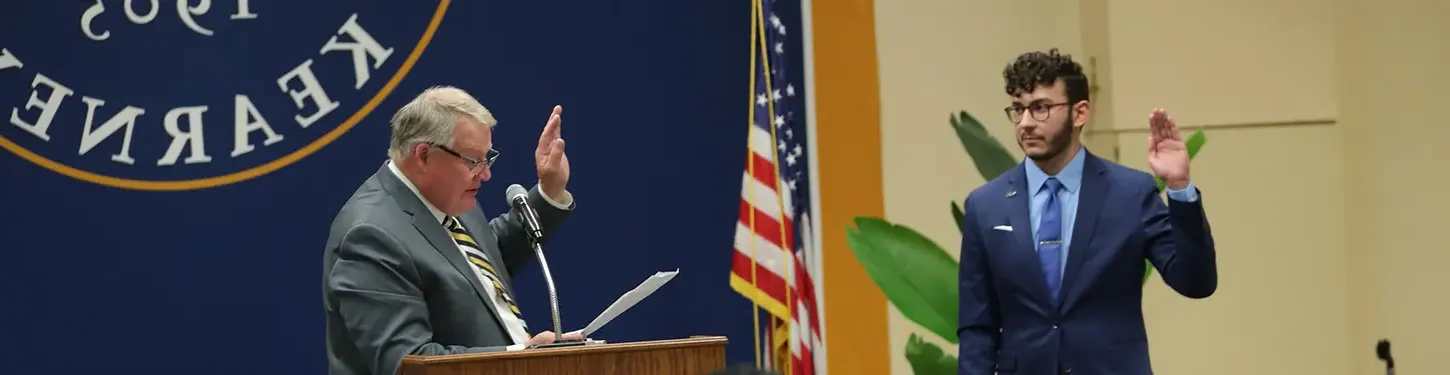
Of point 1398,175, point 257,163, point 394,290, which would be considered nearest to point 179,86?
point 257,163

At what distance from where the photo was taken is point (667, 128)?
17.6ft

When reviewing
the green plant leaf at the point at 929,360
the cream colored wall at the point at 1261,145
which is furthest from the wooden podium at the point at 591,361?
the cream colored wall at the point at 1261,145

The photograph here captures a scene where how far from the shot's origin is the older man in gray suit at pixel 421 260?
9.38 feet

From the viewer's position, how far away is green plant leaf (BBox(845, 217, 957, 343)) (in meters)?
4.48

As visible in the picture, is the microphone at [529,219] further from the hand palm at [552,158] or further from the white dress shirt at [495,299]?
the hand palm at [552,158]

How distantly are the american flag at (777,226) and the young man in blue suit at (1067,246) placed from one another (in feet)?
4.82

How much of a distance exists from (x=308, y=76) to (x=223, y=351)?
963 millimetres

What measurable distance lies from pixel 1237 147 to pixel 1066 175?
94.0 inches

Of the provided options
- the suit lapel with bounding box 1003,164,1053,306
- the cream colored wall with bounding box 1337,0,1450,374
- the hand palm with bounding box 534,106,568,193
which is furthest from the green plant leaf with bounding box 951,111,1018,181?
the cream colored wall with bounding box 1337,0,1450,374

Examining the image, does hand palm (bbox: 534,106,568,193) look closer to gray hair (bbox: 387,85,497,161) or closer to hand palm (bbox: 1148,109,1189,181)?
gray hair (bbox: 387,85,497,161)

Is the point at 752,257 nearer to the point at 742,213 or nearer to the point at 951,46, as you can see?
the point at 742,213

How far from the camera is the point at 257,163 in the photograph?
4965 millimetres

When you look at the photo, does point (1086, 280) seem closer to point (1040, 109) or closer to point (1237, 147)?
point (1040, 109)

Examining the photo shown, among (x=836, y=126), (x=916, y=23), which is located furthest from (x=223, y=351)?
(x=916, y=23)
